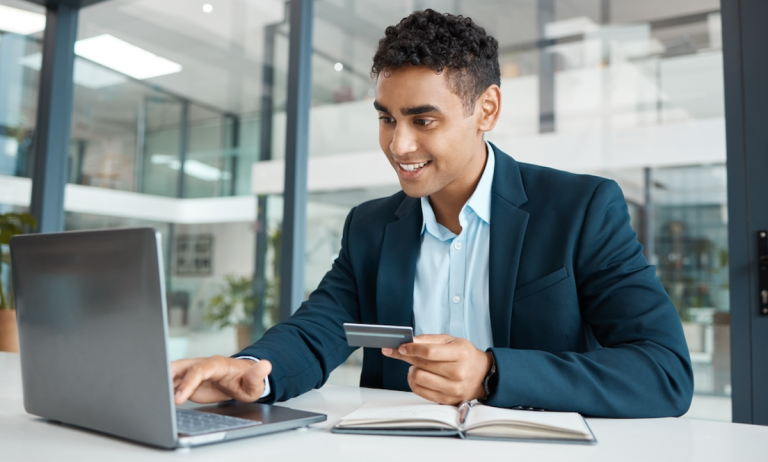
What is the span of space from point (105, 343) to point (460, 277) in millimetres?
923

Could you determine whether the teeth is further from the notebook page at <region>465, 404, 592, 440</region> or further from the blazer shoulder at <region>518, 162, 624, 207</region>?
the notebook page at <region>465, 404, 592, 440</region>

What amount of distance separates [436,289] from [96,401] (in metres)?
0.89

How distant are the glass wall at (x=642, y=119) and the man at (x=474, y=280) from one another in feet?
3.99

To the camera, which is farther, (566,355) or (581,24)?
(581,24)

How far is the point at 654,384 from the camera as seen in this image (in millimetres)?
1104

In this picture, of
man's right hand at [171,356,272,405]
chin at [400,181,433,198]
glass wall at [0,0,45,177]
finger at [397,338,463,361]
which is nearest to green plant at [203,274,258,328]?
glass wall at [0,0,45,177]

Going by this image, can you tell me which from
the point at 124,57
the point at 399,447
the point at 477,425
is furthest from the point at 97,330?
the point at 124,57

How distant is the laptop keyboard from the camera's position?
0.84m

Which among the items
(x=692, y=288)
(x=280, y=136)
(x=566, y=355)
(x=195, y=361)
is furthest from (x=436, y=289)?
(x=280, y=136)

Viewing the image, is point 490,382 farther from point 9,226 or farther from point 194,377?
point 9,226

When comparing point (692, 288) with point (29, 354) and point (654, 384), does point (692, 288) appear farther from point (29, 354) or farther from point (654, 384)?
point (29, 354)

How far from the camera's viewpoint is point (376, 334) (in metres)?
0.93

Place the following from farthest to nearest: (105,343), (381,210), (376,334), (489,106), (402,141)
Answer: (381,210), (489,106), (402,141), (376,334), (105,343)

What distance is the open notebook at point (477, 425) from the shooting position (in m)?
0.87
